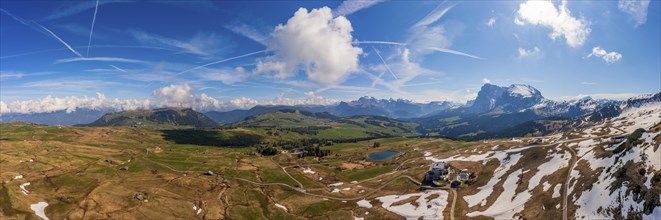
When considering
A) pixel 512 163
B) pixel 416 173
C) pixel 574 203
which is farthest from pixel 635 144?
pixel 416 173

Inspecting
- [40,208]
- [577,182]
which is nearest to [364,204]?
[577,182]

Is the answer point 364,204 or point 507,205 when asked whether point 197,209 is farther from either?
point 507,205

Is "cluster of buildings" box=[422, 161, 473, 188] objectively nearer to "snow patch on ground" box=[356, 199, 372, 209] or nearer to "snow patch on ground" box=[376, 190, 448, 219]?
"snow patch on ground" box=[376, 190, 448, 219]

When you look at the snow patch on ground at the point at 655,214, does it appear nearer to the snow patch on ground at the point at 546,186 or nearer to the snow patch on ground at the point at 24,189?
the snow patch on ground at the point at 546,186

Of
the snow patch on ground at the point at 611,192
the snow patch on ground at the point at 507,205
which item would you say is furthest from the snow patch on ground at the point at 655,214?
the snow patch on ground at the point at 507,205

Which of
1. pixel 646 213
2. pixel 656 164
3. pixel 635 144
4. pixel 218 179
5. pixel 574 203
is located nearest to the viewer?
pixel 646 213

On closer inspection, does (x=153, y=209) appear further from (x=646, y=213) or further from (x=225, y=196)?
(x=646, y=213)
